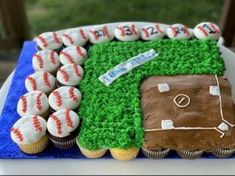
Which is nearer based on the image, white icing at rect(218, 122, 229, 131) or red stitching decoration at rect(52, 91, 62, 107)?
white icing at rect(218, 122, 229, 131)

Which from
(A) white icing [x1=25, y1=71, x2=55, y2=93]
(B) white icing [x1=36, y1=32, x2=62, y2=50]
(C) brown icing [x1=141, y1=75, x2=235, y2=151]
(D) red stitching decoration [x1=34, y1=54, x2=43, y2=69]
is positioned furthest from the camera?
(B) white icing [x1=36, y1=32, x2=62, y2=50]

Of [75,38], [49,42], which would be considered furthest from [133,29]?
[49,42]

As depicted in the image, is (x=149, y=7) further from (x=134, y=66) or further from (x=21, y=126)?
(x=21, y=126)

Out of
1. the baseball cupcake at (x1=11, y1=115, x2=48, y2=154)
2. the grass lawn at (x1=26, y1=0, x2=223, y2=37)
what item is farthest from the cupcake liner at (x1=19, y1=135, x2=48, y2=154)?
the grass lawn at (x1=26, y1=0, x2=223, y2=37)

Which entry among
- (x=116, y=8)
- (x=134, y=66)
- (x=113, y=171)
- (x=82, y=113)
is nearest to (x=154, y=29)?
(x=134, y=66)

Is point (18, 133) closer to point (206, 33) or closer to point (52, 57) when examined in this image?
point (52, 57)

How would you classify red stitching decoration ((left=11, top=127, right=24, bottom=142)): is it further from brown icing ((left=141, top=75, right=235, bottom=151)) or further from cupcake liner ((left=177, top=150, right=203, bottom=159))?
cupcake liner ((left=177, top=150, right=203, bottom=159))
